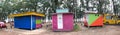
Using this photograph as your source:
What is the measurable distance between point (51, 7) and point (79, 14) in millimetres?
8785

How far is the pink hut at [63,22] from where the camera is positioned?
22516 mm

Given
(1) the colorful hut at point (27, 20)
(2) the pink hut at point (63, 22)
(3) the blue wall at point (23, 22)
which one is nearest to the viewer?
(2) the pink hut at point (63, 22)

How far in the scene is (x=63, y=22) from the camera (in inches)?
894

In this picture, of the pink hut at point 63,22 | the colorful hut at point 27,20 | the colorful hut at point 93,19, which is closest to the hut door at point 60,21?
the pink hut at point 63,22

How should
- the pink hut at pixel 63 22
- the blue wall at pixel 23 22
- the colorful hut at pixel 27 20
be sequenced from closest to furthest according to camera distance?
the pink hut at pixel 63 22 → the colorful hut at pixel 27 20 → the blue wall at pixel 23 22

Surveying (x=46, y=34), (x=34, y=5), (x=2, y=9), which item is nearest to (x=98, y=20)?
(x=46, y=34)

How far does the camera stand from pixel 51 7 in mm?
37469

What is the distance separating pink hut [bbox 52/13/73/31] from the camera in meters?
22.5

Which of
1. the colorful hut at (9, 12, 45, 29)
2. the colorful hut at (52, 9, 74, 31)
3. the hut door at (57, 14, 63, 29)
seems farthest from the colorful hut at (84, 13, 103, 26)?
the colorful hut at (9, 12, 45, 29)

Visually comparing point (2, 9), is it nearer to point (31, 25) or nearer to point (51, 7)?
point (51, 7)

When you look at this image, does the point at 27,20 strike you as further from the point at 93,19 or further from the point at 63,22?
the point at 93,19

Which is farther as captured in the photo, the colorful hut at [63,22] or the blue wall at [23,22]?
the blue wall at [23,22]

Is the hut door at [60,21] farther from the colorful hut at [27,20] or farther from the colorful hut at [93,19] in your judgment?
the colorful hut at [93,19]

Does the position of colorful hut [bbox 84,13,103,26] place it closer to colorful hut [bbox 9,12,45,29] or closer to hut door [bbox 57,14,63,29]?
hut door [bbox 57,14,63,29]
